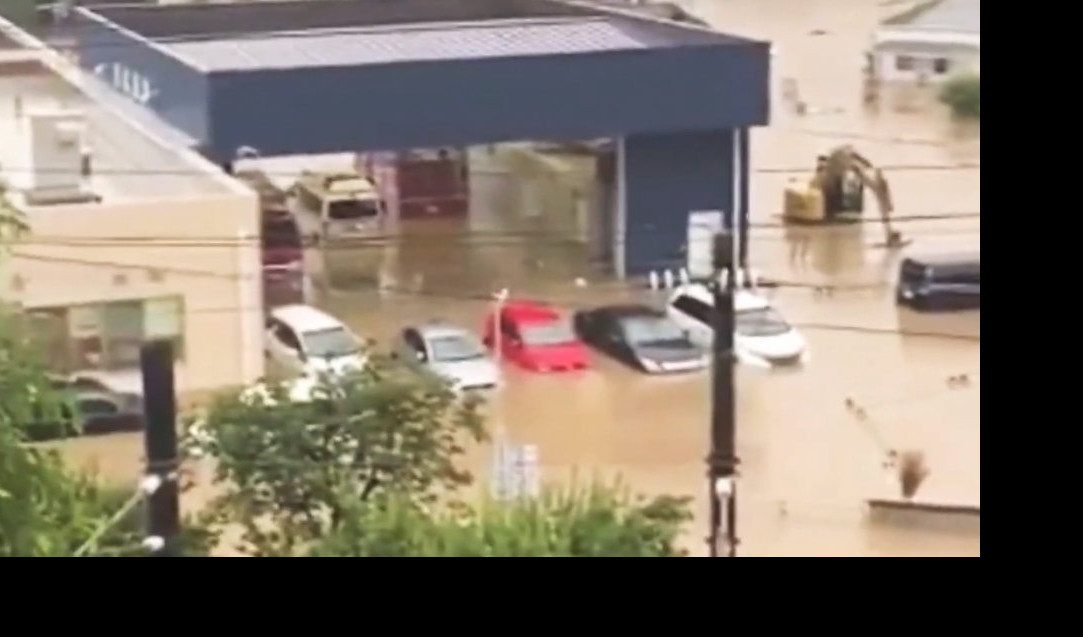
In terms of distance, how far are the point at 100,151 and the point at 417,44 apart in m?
0.38

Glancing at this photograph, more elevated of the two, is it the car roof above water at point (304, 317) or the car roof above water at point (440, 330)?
the car roof above water at point (304, 317)

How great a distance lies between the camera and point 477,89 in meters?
1.71

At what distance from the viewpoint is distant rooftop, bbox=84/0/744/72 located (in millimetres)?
1732

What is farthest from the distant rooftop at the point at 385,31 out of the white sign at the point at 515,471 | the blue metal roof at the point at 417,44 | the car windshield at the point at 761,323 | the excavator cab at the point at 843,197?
the white sign at the point at 515,471

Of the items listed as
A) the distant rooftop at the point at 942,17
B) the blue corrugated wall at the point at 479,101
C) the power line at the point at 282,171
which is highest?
the distant rooftop at the point at 942,17

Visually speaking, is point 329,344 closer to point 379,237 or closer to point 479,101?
point 379,237

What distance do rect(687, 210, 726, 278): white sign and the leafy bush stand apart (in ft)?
0.98

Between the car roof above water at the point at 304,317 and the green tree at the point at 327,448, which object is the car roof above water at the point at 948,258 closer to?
the green tree at the point at 327,448

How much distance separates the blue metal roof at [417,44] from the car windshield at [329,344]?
0.30 metres

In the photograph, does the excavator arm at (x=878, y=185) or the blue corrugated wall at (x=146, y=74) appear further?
the excavator arm at (x=878, y=185)

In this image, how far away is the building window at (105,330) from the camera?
5.74 ft

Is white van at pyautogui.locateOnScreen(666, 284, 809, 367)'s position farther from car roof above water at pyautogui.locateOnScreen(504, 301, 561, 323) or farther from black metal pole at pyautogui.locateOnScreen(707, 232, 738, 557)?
car roof above water at pyautogui.locateOnScreen(504, 301, 561, 323)
